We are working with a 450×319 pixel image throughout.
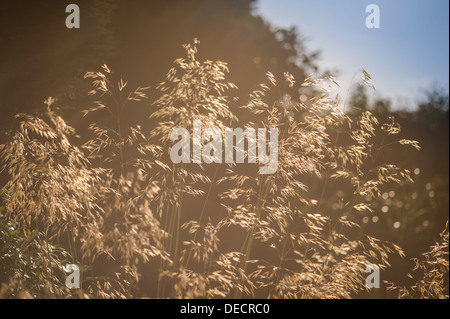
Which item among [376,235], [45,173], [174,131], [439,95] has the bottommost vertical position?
[376,235]

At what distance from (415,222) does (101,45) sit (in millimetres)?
7653

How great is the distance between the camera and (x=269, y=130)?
2.75 metres

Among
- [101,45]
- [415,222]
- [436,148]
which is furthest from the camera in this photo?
[436,148]

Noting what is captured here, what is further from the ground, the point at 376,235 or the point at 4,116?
the point at 4,116

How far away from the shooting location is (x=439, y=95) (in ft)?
48.5

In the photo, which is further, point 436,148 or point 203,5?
point 436,148

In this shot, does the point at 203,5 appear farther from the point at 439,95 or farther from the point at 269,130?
the point at 439,95

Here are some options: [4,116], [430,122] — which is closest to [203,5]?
[4,116]

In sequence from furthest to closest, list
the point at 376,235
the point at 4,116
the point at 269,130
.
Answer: the point at 376,235
the point at 4,116
the point at 269,130

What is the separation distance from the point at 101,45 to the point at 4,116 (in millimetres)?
1654
